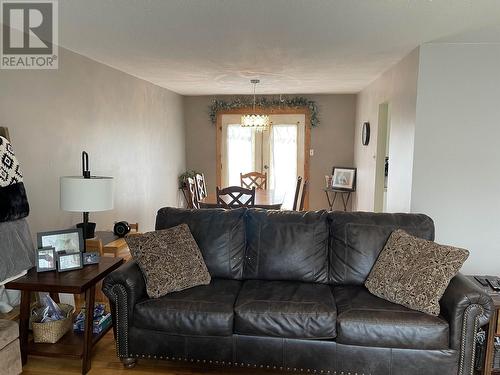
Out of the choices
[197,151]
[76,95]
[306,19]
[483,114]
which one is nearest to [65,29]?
[76,95]

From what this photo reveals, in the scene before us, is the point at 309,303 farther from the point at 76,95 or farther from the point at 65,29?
the point at 76,95

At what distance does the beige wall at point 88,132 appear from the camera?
3188 millimetres

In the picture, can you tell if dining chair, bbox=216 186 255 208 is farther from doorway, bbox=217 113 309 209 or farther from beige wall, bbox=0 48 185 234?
doorway, bbox=217 113 309 209

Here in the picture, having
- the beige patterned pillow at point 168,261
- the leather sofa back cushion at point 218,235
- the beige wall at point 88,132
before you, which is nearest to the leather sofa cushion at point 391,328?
the leather sofa back cushion at point 218,235

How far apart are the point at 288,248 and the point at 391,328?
89 centimetres

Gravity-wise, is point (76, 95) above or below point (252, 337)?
above

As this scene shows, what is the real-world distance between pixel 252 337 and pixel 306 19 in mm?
2198

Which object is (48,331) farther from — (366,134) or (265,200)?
(366,134)

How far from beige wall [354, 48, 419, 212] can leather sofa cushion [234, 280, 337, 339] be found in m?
1.83

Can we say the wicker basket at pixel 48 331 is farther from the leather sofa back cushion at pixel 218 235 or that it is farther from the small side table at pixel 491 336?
the small side table at pixel 491 336

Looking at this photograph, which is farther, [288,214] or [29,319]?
[288,214]

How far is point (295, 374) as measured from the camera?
2447 mm

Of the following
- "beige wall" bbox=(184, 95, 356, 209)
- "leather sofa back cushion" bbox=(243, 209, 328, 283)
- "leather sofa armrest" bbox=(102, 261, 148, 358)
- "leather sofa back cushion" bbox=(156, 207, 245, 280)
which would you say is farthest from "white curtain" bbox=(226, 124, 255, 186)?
"leather sofa armrest" bbox=(102, 261, 148, 358)

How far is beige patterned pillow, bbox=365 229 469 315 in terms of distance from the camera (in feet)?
7.47
